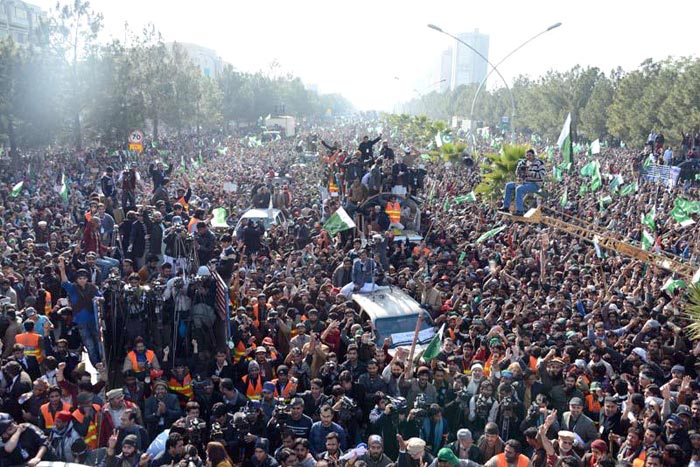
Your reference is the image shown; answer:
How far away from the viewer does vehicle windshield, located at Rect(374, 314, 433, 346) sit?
10.2 m

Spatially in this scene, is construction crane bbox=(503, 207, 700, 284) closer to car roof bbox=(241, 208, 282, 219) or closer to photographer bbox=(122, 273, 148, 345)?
car roof bbox=(241, 208, 282, 219)

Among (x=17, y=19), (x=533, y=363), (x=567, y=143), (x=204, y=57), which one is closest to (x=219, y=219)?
(x=533, y=363)

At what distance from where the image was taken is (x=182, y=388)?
26.7 feet

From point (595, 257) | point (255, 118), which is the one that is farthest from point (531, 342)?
point (255, 118)

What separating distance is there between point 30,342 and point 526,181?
12392 millimetres

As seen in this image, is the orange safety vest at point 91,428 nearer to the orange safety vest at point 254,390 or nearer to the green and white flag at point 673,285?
the orange safety vest at point 254,390

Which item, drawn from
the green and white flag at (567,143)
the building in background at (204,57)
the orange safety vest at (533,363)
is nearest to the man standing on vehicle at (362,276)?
the orange safety vest at (533,363)

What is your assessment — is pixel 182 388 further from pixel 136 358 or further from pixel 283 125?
pixel 283 125

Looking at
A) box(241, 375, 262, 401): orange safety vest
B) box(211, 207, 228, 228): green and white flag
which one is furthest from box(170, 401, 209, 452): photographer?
box(211, 207, 228, 228): green and white flag

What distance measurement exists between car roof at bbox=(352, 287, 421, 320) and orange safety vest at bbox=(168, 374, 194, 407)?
3.07 m

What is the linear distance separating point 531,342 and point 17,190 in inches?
644

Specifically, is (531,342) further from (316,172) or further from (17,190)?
(316,172)

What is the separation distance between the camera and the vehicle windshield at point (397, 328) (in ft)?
33.3

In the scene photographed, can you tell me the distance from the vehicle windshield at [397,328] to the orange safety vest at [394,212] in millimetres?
7371
